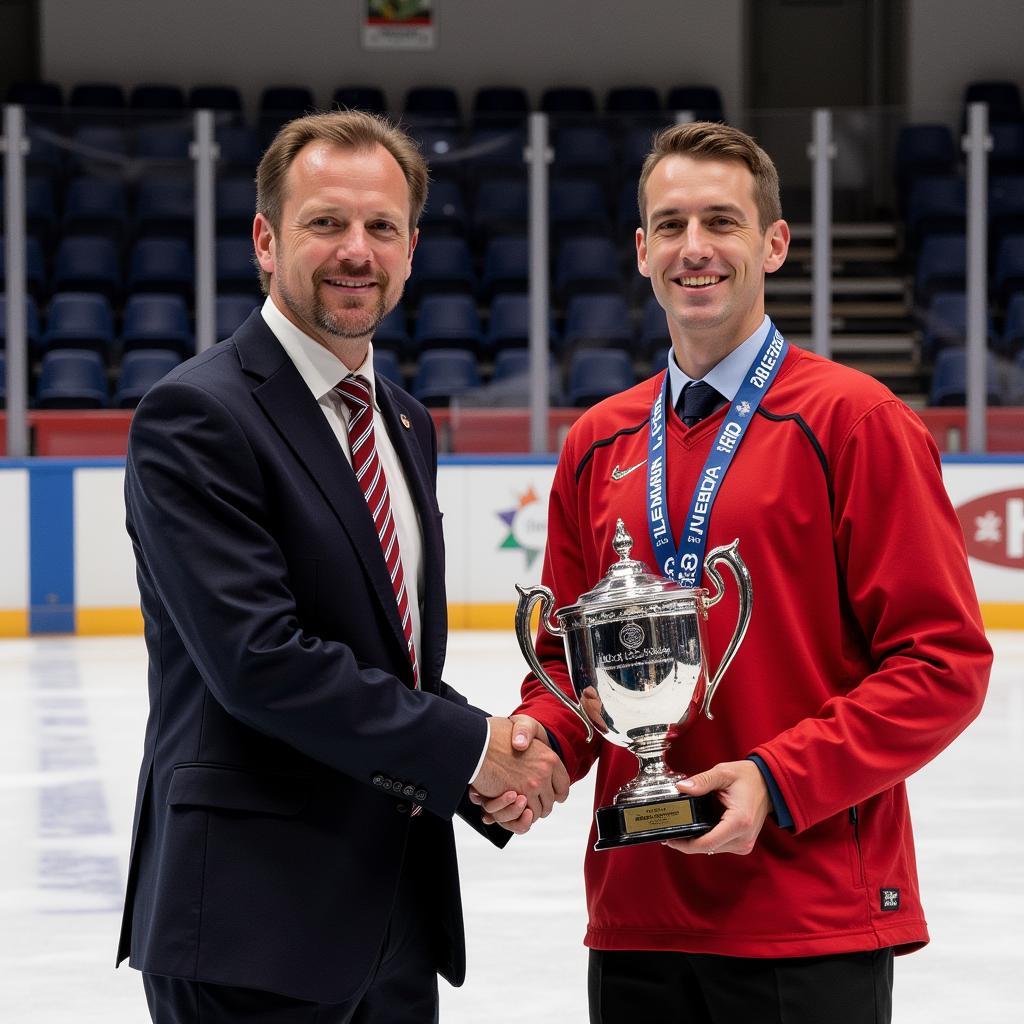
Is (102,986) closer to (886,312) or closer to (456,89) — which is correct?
(886,312)

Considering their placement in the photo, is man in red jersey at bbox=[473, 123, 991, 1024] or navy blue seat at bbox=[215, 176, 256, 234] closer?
man in red jersey at bbox=[473, 123, 991, 1024]

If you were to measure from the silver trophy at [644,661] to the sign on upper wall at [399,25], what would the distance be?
12.6 meters

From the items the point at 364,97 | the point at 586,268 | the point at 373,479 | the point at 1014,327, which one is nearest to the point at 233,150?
the point at 586,268

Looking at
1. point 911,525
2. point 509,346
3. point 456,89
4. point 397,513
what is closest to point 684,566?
point 911,525

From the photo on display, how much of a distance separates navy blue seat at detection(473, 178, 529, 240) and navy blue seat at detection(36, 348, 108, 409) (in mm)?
2497

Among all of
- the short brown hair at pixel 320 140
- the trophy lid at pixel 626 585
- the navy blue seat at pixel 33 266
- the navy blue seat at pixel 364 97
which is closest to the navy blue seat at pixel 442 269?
the navy blue seat at pixel 33 266

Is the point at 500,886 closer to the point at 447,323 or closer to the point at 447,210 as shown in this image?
the point at 447,210

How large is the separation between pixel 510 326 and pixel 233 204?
72.4 inches

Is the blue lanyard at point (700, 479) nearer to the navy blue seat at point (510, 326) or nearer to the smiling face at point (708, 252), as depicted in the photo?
the smiling face at point (708, 252)

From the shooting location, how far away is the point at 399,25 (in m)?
13.9

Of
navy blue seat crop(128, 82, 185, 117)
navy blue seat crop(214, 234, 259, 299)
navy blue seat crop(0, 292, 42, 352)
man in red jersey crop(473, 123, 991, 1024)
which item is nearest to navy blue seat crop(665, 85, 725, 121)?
navy blue seat crop(128, 82, 185, 117)

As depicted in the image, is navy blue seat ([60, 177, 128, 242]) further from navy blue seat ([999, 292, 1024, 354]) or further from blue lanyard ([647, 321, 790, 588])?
blue lanyard ([647, 321, 790, 588])

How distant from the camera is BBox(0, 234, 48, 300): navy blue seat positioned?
10.0 metres

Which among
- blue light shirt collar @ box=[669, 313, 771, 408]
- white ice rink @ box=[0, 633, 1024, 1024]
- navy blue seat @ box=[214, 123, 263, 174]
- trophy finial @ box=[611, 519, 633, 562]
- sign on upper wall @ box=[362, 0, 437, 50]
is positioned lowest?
white ice rink @ box=[0, 633, 1024, 1024]
